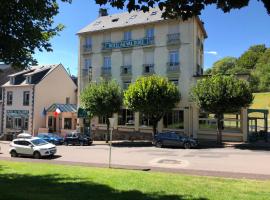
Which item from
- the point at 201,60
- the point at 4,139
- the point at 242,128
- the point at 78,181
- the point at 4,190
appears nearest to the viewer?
the point at 4,190

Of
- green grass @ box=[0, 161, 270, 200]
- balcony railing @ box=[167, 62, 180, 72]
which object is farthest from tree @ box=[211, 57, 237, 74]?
green grass @ box=[0, 161, 270, 200]

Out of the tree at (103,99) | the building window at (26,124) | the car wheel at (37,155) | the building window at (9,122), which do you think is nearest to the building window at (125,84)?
the tree at (103,99)

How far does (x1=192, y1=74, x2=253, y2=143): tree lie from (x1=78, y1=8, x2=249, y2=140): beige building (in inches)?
176

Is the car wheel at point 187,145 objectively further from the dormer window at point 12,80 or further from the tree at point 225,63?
the tree at point 225,63

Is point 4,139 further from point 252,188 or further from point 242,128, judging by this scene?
point 252,188

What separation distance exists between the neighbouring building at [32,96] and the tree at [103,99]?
1258 cm

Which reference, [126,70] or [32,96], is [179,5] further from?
[32,96]

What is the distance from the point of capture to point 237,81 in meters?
35.5

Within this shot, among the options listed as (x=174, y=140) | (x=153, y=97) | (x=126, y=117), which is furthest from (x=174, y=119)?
(x=174, y=140)

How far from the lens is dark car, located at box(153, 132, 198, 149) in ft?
113

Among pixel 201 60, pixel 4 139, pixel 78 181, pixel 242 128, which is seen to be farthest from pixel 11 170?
pixel 4 139

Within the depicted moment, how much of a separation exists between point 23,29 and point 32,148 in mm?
17865

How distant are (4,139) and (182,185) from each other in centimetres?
4468

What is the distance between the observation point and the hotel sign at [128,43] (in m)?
44.3
